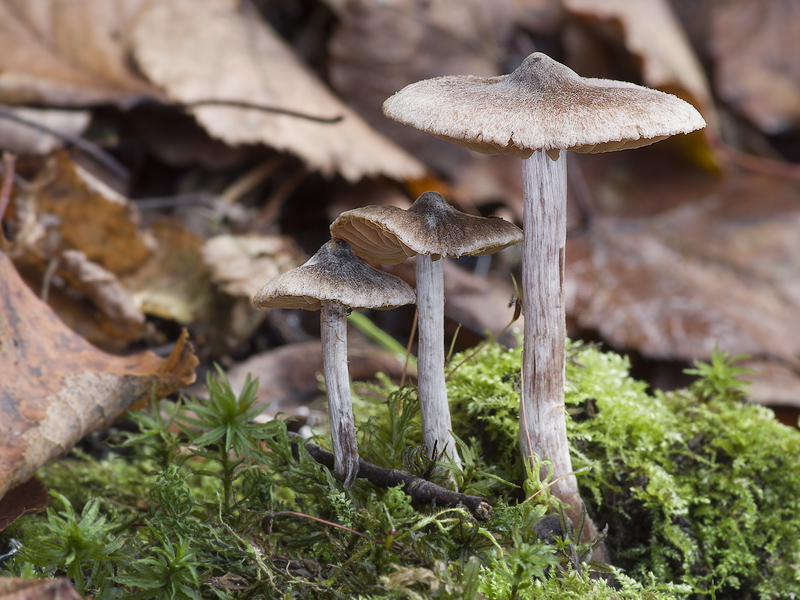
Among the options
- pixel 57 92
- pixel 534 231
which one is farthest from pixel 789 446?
pixel 57 92

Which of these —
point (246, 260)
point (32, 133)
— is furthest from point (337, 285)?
point (32, 133)

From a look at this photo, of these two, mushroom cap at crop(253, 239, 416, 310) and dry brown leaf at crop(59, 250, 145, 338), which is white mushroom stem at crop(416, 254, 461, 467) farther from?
dry brown leaf at crop(59, 250, 145, 338)

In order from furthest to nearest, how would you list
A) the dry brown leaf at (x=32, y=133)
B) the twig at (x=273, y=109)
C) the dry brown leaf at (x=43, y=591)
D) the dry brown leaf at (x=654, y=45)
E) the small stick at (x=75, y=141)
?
the dry brown leaf at (x=654, y=45), the dry brown leaf at (x=32, y=133), the small stick at (x=75, y=141), the twig at (x=273, y=109), the dry brown leaf at (x=43, y=591)

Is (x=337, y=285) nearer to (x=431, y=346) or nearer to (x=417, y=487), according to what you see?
(x=431, y=346)

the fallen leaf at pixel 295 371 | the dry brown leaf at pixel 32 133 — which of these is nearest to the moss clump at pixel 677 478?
the fallen leaf at pixel 295 371

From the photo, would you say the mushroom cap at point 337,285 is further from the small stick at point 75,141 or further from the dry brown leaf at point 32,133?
the dry brown leaf at point 32,133

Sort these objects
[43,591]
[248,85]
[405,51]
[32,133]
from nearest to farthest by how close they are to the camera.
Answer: [43,591] → [32,133] → [248,85] → [405,51]
